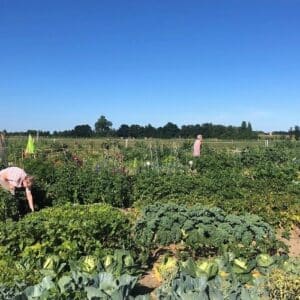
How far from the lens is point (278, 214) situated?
335 inches

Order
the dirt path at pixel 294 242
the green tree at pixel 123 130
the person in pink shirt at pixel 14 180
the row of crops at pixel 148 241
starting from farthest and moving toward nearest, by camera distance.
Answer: the green tree at pixel 123 130
the person in pink shirt at pixel 14 180
the dirt path at pixel 294 242
the row of crops at pixel 148 241

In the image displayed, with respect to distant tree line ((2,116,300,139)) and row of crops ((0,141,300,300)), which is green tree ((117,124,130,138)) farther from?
row of crops ((0,141,300,300))

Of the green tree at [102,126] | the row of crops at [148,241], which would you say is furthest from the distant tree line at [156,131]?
the row of crops at [148,241]

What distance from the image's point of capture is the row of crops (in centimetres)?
418

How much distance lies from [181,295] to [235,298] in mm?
411

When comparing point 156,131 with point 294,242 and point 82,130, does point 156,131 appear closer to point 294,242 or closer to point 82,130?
point 82,130

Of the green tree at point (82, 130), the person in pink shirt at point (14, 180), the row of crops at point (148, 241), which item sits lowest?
the row of crops at point (148, 241)

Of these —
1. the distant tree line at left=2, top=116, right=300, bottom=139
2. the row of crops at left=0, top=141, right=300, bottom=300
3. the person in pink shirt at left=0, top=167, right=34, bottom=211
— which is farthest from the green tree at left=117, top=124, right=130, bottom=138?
the person in pink shirt at left=0, top=167, right=34, bottom=211

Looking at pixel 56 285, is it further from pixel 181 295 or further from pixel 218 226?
pixel 218 226

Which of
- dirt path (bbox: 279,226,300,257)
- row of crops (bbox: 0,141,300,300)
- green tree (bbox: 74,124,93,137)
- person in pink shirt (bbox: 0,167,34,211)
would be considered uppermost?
green tree (bbox: 74,124,93,137)

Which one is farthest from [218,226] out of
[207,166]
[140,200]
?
[207,166]

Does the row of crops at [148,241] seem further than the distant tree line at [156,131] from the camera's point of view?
No

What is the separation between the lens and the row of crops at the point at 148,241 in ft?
13.7

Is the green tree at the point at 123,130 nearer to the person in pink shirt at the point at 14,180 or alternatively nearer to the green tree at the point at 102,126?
the green tree at the point at 102,126
